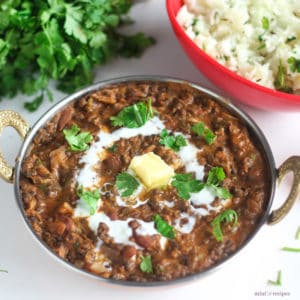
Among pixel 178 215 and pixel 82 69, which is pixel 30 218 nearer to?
pixel 178 215

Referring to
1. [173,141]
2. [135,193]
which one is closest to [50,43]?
[173,141]

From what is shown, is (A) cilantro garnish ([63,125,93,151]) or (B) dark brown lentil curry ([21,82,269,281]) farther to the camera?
(A) cilantro garnish ([63,125,93,151])

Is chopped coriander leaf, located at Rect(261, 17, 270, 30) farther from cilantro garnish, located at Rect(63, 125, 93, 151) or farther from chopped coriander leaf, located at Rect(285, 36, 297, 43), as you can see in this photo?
cilantro garnish, located at Rect(63, 125, 93, 151)

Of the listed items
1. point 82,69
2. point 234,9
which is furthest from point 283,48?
point 82,69

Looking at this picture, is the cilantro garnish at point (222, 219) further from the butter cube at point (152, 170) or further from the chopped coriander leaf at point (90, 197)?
the chopped coriander leaf at point (90, 197)

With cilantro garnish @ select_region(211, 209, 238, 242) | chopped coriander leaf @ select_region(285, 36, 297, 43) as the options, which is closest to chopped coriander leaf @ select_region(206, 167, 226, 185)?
cilantro garnish @ select_region(211, 209, 238, 242)

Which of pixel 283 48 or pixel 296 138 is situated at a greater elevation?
pixel 283 48
